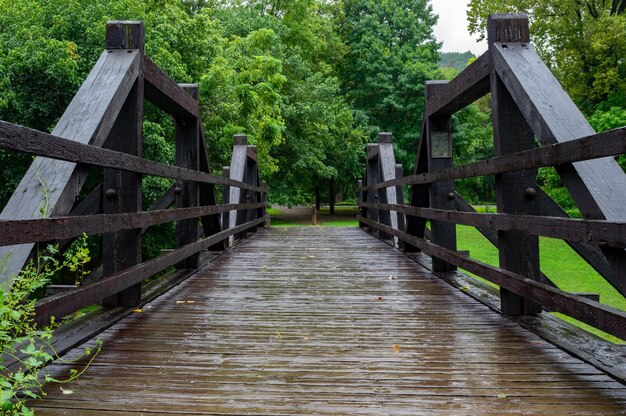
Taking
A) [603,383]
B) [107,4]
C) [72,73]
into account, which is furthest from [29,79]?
[603,383]

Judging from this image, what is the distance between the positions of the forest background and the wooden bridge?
7.21m

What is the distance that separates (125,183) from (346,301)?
1.80 m

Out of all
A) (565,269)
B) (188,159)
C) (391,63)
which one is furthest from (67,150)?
(391,63)

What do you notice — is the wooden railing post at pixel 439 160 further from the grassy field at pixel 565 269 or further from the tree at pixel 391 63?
the tree at pixel 391 63

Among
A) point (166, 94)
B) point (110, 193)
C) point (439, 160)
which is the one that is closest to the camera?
point (110, 193)

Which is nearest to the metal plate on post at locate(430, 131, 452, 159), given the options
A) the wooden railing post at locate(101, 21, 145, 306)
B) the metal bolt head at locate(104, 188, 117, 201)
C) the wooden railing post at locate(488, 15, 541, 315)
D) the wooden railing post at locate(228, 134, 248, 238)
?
the wooden railing post at locate(488, 15, 541, 315)

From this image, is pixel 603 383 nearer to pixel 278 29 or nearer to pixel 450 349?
pixel 450 349

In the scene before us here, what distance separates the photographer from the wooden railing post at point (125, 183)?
11.2ft

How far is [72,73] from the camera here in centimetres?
982

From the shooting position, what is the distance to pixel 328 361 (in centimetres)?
251

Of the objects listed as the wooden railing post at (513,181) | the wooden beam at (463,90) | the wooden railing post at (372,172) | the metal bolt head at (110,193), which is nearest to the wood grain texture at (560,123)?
the wooden railing post at (513,181)

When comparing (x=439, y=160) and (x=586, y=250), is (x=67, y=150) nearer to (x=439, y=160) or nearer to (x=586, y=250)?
(x=586, y=250)

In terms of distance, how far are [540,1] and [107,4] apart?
15.7 m

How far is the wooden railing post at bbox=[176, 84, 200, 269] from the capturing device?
195 inches
